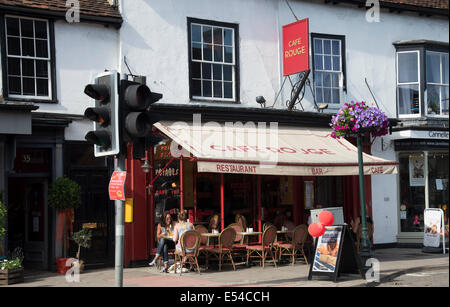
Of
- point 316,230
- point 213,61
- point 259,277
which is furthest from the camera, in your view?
point 213,61

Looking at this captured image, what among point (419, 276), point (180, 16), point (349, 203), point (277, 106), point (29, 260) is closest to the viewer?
point (419, 276)

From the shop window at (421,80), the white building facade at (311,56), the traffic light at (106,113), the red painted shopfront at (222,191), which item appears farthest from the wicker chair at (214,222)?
the traffic light at (106,113)

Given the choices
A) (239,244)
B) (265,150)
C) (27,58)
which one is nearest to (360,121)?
(265,150)

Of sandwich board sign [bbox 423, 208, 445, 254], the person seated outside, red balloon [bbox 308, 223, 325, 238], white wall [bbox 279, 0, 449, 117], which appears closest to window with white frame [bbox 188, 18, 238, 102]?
white wall [bbox 279, 0, 449, 117]

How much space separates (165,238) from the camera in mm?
13859

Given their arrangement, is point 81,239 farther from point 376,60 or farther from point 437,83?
point 437,83

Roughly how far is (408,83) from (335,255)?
9.18m

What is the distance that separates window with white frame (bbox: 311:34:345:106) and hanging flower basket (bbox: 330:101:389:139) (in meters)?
4.49

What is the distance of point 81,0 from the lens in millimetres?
14812

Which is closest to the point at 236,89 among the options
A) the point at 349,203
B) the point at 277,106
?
the point at 277,106

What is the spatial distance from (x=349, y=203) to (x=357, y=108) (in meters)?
5.73

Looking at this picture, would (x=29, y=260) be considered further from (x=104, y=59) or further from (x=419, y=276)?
(x=419, y=276)

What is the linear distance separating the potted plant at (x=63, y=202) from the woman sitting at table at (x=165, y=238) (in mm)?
1992

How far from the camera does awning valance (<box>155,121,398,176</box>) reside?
1348 cm
